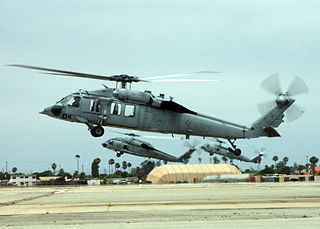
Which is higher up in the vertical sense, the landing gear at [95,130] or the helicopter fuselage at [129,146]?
the helicopter fuselage at [129,146]

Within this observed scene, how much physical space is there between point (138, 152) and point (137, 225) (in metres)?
57.6

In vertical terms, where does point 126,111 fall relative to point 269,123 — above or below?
below

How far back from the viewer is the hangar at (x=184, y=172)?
419 ft

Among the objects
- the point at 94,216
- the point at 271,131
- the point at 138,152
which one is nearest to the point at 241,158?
the point at 138,152

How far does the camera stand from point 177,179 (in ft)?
424

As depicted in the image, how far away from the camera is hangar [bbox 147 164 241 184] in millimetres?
127750

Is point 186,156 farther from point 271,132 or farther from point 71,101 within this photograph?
point 71,101

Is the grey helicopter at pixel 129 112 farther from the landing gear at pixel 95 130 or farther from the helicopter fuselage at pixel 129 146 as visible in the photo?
the helicopter fuselage at pixel 129 146

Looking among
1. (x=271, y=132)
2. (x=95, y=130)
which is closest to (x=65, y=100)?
(x=95, y=130)

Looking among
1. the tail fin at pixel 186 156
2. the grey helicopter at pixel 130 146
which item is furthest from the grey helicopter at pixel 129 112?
the tail fin at pixel 186 156

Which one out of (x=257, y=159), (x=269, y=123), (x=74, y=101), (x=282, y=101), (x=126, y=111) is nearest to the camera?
(x=74, y=101)

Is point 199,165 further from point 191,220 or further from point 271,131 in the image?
point 191,220

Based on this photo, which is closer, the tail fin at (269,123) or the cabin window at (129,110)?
the cabin window at (129,110)

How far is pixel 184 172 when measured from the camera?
132m
